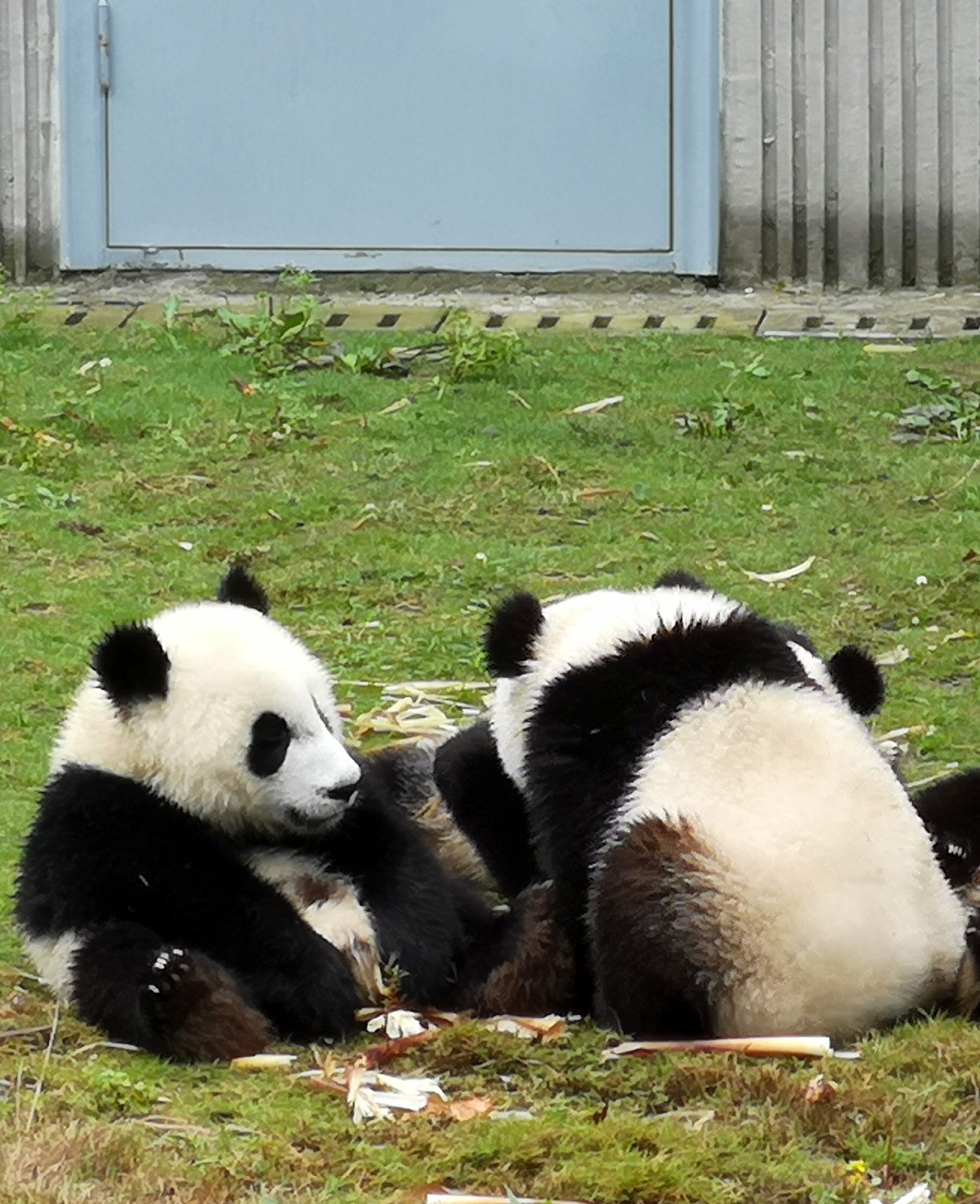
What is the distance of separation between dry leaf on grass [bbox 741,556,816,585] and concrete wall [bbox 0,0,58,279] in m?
5.18

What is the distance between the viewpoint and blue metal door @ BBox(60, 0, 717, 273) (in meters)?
10.7

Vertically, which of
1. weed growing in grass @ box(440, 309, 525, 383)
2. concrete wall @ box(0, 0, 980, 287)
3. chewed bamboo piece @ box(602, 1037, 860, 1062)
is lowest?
chewed bamboo piece @ box(602, 1037, 860, 1062)

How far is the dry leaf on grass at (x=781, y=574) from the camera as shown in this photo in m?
7.32

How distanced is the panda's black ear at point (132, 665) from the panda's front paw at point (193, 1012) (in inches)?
20.5

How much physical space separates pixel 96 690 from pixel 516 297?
22.0 ft

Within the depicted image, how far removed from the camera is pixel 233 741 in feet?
13.9

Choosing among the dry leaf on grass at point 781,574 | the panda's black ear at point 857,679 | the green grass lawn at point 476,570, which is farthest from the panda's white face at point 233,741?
the dry leaf on grass at point 781,574

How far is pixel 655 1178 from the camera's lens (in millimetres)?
3238

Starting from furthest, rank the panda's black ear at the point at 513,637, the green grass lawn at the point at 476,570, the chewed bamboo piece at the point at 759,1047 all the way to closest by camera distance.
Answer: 1. the panda's black ear at the point at 513,637
2. the chewed bamboo piece at the point at 759,1047
3. the green grass lawn at the point at 476,570

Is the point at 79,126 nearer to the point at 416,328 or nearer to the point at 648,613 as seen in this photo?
the point at 416,328

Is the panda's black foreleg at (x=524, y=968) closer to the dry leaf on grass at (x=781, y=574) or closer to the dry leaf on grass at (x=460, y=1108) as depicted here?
the dry leaf on grass at (x=460, y=1108)

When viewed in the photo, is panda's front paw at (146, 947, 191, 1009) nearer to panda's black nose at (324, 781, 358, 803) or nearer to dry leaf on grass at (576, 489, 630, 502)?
panda's black nose at (324, 781, 358, 803)

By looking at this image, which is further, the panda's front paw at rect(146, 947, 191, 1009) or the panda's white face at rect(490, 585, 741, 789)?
the panda's white face at rect(490, 585, 741, 789)

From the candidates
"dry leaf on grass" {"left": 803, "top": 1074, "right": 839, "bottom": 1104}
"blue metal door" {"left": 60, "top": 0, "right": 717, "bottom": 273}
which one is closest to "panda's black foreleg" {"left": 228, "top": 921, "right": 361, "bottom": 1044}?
"dry leaf on grass" {"left": 803, "top": 1074, "right": 839, "bottom": 1104}
